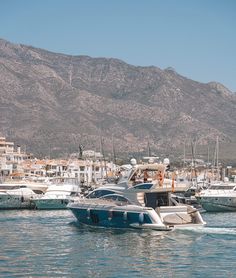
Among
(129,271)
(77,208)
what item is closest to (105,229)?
(77,208)

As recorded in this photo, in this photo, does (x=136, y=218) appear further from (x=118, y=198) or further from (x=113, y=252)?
(x=113, y=252)

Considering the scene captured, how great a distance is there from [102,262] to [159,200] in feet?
49.2

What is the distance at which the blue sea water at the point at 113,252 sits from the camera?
32250mm

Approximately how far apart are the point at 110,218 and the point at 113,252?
10.9m

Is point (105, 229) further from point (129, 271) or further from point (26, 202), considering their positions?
point (26, 202)

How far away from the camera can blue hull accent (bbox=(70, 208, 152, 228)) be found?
1842 inches

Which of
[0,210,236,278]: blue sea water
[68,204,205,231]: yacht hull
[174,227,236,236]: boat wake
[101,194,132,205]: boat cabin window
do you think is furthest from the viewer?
[101,194,132,205]: boat cabin window

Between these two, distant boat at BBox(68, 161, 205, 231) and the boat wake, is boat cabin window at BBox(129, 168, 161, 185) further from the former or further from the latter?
the boat wake

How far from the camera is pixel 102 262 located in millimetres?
34625

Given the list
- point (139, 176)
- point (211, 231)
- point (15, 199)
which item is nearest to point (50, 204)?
point (15, 199)

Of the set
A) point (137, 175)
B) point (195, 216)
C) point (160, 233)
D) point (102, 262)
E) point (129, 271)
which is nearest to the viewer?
point (129, 271)

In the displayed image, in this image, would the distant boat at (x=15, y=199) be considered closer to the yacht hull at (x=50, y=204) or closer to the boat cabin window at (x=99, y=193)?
the yacht hull at (x=50, y=204)

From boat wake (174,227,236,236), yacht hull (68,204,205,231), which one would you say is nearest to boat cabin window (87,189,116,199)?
yacht hull (68,204,205,231)

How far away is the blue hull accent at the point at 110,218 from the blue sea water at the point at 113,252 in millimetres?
647
